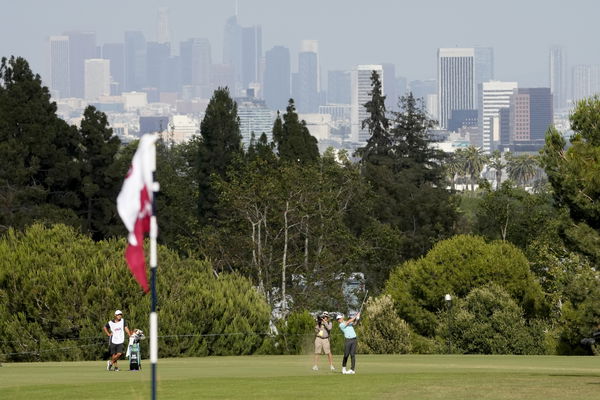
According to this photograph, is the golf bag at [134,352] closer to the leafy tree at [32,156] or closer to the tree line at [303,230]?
the tree line at [303,230]

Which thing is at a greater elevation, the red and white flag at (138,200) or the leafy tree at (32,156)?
the leafy tree at (32,156)

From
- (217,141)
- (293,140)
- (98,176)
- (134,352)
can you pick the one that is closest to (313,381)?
(134,352)

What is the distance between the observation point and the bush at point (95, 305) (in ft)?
184

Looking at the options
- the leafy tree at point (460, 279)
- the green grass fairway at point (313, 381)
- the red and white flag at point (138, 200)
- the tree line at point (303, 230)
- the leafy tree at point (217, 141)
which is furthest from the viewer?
the leafy tree at point (217, 141)

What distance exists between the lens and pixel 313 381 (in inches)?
1293

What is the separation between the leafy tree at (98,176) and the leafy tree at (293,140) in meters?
11.6

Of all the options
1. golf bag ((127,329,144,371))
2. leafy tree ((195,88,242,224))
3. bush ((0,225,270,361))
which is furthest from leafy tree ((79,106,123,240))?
golf bag ((127,329,144,371))

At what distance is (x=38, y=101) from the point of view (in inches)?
3241

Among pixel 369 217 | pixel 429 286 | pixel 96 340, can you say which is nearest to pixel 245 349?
pixel 96 340

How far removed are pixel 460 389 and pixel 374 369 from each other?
813cm

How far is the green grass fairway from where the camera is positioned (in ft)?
96.1

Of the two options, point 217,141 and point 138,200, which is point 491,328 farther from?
point 138,200

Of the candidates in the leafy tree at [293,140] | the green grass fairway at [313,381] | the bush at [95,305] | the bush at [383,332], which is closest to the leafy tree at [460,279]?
the bush at [383,332]

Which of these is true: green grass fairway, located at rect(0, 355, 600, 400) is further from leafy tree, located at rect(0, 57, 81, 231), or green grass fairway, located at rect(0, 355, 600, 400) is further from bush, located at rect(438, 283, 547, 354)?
leafy tree, located at rect(0, 57, 81, 231)
